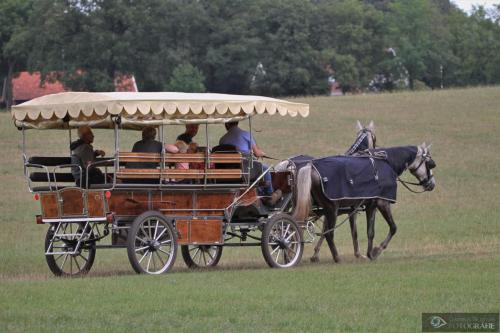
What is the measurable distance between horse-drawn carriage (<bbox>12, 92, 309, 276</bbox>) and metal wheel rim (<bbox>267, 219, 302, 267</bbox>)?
0.5 inches

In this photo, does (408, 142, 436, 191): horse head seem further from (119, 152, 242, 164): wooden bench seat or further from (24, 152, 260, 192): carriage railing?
(119, 152, 242, 164): wooden bench seat

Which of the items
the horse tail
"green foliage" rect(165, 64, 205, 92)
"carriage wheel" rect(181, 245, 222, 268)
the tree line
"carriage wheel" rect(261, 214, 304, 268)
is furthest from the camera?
the tree line

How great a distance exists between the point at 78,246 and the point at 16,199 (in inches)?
551

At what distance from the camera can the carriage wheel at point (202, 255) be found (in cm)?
1619

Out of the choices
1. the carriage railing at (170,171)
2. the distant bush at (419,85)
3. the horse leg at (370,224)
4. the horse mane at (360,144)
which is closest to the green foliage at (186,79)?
the distant bush at (419,85)

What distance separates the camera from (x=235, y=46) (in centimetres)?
7588

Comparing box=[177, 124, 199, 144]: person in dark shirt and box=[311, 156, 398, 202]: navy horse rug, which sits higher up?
box=[177, 124, 199, 144]: person in dark shirt

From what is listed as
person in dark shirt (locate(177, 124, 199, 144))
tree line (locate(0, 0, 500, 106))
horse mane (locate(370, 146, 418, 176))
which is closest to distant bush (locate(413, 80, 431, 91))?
tree line (locate(0, 0, 500, 106))

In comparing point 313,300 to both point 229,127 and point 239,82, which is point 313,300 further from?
point 239,82

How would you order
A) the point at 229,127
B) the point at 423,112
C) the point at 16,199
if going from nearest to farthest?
1. the point at 229,127
2. the point at 16,199
3. the point at 423,112

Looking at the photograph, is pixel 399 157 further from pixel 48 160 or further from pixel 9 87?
pixel 9 87

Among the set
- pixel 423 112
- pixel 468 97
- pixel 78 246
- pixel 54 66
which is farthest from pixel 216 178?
pixel 54 66

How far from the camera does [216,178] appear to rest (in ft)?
47.4

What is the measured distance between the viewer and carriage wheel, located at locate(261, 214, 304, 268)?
1476 cm
